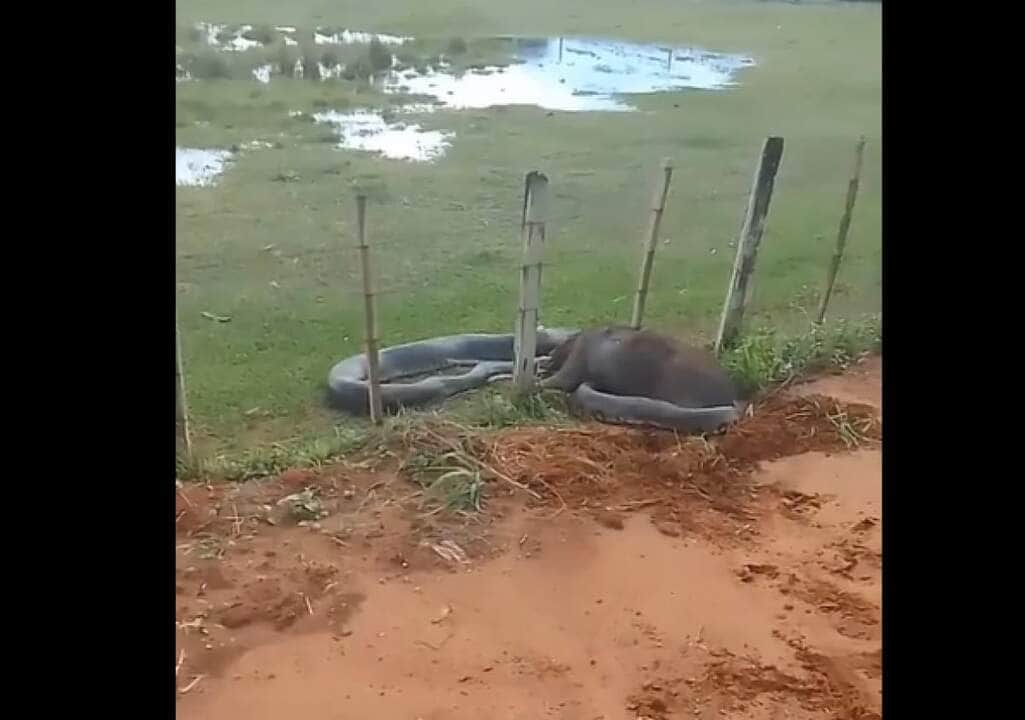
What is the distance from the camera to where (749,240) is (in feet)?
6.05

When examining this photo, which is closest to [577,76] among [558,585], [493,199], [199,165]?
[493,199]

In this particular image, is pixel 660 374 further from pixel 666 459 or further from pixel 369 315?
pixel 369 315

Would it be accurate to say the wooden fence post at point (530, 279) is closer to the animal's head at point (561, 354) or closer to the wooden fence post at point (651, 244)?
the animal's head at point (561, 354)

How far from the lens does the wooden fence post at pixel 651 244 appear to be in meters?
1.77

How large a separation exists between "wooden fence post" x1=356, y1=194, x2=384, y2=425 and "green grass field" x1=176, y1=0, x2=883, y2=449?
13 millimetres

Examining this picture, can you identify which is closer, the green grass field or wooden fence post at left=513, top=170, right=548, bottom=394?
the green grass field

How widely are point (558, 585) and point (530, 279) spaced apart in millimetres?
489

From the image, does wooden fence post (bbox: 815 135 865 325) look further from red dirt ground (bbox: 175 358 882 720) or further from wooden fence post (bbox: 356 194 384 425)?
wooden fence post (bbox: 356 194 384 425)

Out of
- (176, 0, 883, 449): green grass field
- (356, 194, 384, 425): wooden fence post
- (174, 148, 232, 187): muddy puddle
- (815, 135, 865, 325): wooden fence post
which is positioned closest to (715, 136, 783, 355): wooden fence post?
(176, 0, 883, 449): green grass field

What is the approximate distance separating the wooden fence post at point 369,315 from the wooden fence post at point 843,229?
0.73 meters

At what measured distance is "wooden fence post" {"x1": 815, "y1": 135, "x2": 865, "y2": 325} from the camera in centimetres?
168
